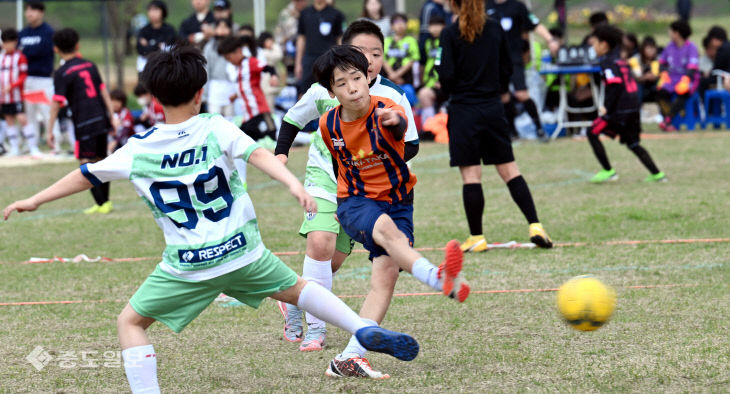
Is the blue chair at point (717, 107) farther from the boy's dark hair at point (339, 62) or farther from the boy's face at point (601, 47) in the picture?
the boy's dark hair at point (339, 62)

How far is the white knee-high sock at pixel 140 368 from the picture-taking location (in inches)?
149

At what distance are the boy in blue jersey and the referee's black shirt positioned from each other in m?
3.93

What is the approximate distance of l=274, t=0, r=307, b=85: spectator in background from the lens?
59.2 ft

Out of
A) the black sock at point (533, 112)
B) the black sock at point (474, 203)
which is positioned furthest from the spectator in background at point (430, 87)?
the black sock at point (474, 203)

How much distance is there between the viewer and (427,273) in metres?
4.12

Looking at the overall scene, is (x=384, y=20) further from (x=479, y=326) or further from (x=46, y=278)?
(x=479, y=326)

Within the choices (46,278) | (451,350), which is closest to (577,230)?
(451,350)

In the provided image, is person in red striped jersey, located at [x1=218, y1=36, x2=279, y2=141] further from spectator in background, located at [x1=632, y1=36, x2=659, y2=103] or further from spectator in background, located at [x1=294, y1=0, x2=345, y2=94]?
spectator in background, located at [x1=632, y1=36, x2=659, y2=103]

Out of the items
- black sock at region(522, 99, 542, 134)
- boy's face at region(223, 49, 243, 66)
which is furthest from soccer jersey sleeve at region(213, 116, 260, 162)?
black sock at region(522, 99, 542, 134)

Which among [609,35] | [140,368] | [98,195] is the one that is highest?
[609,35]

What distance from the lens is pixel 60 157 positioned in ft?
52.3

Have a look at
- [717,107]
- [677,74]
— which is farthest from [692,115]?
[677,74]

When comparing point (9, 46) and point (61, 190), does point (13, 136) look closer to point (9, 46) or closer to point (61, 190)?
point (9, 46)
